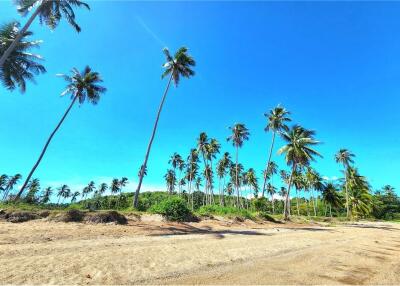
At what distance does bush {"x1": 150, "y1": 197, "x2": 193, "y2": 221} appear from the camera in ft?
66.9

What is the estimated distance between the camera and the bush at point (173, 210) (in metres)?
20.4

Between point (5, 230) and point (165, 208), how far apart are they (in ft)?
37.5

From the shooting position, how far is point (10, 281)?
502cm

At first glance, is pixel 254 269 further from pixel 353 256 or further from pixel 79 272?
pixel 353 256

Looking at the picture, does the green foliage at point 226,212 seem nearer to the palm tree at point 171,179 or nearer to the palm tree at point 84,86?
the palm tree at point 84,86

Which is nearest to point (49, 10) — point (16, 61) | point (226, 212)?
point (16, 61)

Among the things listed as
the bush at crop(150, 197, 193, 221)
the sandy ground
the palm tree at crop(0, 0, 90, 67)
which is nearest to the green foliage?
the bush at crop(150, 197, 193, 221)

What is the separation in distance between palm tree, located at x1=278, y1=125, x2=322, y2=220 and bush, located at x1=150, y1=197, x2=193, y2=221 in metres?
20.8

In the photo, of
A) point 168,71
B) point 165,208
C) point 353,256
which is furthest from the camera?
point 168,71

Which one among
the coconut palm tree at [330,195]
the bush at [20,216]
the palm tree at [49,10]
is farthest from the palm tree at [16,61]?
the coconut palm tree at [330,195]

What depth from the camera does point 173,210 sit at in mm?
20516

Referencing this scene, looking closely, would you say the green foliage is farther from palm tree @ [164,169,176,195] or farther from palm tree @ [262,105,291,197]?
palm tree @ [164,169,176,195]

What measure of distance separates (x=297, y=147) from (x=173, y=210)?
24.1 metres

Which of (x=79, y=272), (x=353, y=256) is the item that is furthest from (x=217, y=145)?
(x=79, y=272)
